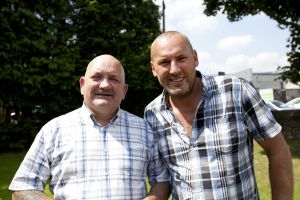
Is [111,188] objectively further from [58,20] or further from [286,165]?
[58,20]

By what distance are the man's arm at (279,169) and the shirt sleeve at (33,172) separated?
160 cm

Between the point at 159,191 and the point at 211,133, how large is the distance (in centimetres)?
59

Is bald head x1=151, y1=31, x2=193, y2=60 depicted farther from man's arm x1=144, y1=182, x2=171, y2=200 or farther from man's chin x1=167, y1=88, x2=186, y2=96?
man's arm x1=144, y1=182, x2=171, y2=200

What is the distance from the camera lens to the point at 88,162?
271 cm

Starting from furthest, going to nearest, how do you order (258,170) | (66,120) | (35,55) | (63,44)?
(63,44), (35,55), (258,170), (66,120)

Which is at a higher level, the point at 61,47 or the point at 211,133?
the point at 61,47

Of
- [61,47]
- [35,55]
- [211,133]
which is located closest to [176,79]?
[211,133]

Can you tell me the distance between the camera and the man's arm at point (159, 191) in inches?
109

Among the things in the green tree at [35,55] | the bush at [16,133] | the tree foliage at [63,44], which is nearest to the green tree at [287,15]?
the tree foliage at [63,44]

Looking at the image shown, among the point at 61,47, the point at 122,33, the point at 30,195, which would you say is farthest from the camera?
the point at 122,33

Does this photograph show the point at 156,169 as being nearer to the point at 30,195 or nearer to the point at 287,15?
the point at 30,195

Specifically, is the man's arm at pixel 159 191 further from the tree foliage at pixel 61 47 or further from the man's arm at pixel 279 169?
the tree foliage at pixel 61 47

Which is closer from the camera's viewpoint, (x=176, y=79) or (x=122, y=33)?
(x=176, y=79)

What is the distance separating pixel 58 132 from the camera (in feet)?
9.18
